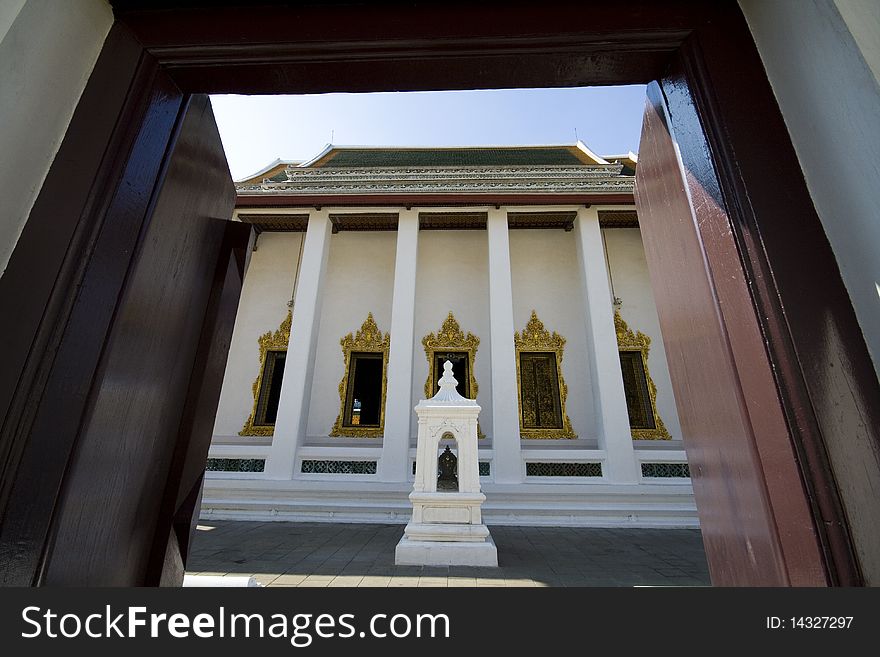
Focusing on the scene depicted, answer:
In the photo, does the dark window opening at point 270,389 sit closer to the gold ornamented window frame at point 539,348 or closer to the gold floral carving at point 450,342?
the gold floral carving at point 450,342

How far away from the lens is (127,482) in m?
0.81

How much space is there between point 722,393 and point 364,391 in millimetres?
6443

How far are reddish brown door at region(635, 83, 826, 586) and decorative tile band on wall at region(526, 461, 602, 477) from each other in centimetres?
490

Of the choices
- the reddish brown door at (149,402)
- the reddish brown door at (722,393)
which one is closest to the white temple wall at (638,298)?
the reddish brown door at (722,393)

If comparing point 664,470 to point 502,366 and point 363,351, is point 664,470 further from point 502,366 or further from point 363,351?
point 363,351

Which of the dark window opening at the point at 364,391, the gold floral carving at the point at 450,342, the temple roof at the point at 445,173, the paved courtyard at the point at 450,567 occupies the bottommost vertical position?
the paved courtyard at the point at 450,567

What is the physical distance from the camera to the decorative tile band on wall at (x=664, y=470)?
18.3ft

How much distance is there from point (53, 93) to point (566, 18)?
950 millimetres

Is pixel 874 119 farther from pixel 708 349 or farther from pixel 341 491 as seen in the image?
pixel 341 491

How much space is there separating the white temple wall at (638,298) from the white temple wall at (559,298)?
0.73 meters

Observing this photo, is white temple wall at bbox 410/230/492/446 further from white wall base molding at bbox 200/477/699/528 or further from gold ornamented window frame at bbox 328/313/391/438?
white wall base molding at bbox 200/477/699/528

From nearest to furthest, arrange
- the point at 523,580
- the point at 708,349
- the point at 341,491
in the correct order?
the point at 708,349 < the point at 523,580 < the point at 341,491
